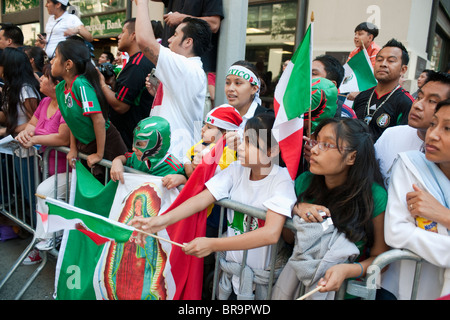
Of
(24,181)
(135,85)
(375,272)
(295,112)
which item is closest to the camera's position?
(375,272)

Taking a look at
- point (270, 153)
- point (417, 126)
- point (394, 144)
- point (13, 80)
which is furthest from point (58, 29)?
point (417, 126)

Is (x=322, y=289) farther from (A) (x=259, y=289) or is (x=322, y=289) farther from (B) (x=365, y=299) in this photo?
(A) (x=259, y=289)

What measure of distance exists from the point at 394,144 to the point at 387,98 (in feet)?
4.71

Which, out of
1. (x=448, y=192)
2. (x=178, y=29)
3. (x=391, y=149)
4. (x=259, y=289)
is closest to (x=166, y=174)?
(x=259, y=289)

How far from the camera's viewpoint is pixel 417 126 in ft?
7.39

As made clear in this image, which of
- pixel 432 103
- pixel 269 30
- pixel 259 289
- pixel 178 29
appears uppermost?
pixel 269 30

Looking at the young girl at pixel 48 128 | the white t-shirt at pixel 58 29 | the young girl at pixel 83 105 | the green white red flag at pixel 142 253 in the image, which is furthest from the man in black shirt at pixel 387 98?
the white t-shirt at pixel 58 29

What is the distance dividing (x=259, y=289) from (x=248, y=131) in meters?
0.96

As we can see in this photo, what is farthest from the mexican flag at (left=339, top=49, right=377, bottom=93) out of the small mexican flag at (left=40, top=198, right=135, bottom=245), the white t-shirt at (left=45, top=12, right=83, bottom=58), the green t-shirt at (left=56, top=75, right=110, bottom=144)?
the white t-shirt at (left=45, top=12, right=83, bottom=58)

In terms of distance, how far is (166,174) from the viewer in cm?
262

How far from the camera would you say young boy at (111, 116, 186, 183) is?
Answer: 8.12 feet

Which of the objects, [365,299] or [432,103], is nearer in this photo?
[365,299]

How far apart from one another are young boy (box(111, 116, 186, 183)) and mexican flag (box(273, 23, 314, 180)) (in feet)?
2.55

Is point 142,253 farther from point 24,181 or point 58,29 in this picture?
point 58,29
